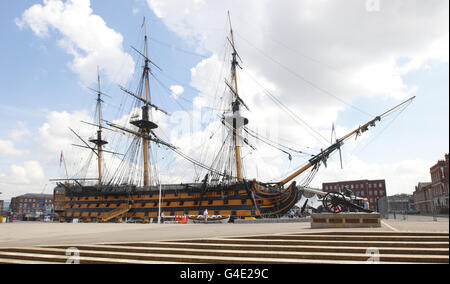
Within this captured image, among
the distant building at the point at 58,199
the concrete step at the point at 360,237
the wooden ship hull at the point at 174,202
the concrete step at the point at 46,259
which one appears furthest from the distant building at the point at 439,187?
the distant building at the point at 58,199

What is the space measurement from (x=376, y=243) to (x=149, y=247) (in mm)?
6357

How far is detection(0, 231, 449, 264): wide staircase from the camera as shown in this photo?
6766mm

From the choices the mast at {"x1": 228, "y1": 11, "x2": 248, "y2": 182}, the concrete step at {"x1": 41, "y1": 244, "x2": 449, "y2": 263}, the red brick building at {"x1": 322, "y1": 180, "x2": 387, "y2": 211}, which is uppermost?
the mast at {"x1": 228, "y1": 11, "x2": 248, "y2": 182}

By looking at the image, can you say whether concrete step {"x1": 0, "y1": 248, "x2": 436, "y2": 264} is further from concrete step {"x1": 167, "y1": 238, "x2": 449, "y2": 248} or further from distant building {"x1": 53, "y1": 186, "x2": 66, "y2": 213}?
distant building {"x1": 53, "y1": 186, "x2": 66, "y2": 213}

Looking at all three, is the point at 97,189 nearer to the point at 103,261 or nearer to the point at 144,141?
the point at 144,141

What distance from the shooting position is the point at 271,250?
7824 millimetres

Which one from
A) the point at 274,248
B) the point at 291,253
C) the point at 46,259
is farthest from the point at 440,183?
the point at 46,259

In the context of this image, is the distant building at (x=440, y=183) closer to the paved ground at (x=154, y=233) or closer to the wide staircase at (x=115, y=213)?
the paved ground at (x=154, y=233)

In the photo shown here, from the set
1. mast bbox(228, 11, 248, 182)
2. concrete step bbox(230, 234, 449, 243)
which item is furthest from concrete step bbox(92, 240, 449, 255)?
mast bbox(228, 11, 248, 182)

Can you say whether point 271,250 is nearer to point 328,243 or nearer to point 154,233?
point 328,243

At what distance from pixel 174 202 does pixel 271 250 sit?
29.1 metres

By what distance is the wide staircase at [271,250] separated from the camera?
6766 mm
